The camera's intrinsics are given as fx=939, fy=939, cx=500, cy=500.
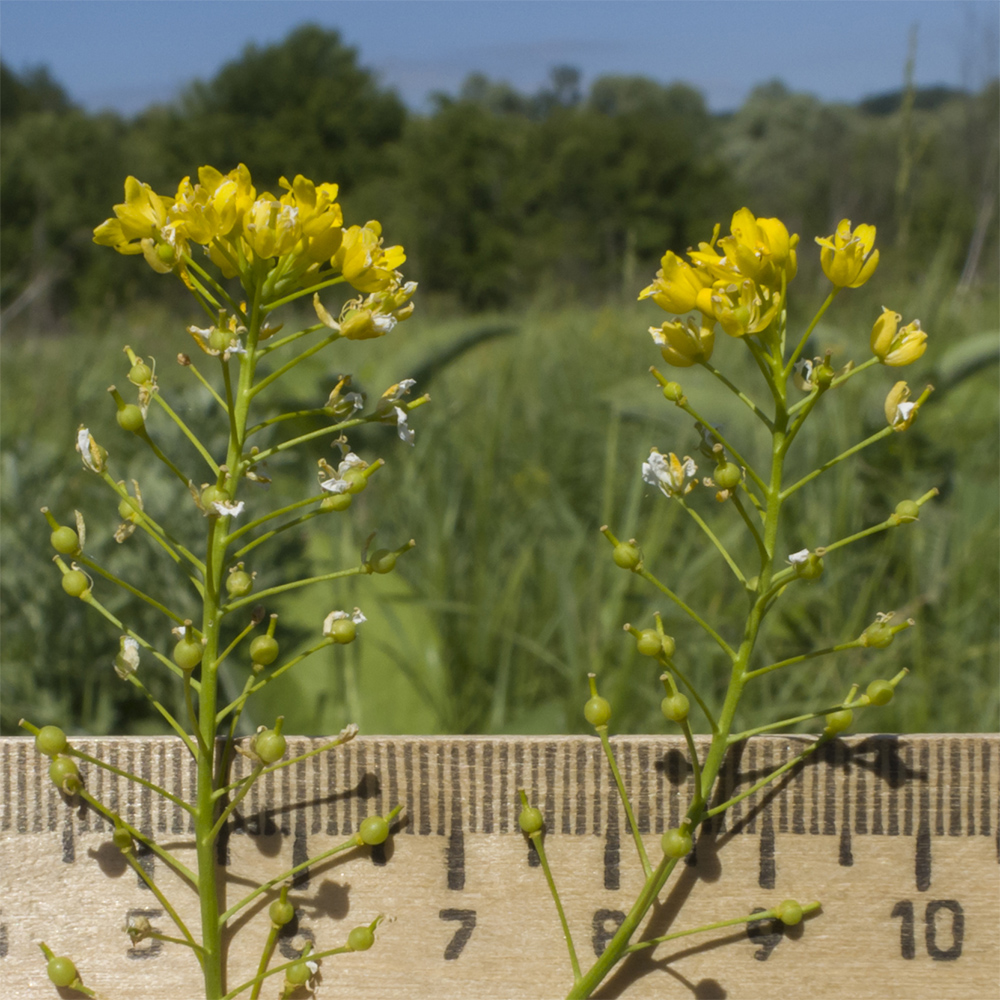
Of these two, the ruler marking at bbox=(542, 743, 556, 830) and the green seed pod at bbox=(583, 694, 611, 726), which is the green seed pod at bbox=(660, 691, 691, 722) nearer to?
the green seed pod at bbox=(583, 694, 611, 726)

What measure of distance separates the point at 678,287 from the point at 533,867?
55 centimetres

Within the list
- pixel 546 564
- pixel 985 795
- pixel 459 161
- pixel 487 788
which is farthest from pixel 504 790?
pixel 459 161

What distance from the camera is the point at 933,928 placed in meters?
0.88

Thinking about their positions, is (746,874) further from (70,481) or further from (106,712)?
(70,481)

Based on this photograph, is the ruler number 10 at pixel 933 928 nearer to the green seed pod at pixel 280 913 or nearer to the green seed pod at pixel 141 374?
the green seed pod at pixel 280 913

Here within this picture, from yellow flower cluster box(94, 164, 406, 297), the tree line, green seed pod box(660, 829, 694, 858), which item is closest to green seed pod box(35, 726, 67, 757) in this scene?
yellow flower cluster box(94, 164, 406, 297)

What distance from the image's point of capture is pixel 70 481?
1932 mm

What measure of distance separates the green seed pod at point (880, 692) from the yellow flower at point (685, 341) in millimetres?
260

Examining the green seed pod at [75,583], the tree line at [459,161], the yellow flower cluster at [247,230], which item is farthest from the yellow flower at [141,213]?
the tree line at [459,161]

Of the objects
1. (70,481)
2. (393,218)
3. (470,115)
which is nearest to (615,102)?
(470,115)

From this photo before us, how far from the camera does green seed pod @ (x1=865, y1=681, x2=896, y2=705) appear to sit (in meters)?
0.66

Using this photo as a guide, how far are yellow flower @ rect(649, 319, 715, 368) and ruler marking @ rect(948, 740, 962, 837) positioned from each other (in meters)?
0.47

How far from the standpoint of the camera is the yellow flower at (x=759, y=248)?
0.63 metres

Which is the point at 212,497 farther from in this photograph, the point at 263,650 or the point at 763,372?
the point at 763,372
